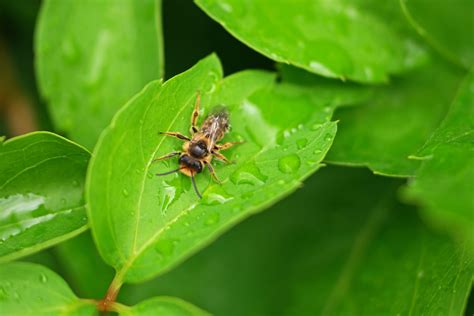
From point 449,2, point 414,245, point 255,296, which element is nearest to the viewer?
point 414,245

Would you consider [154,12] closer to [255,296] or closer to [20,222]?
[20,222]

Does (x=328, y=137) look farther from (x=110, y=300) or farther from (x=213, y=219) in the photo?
(x=110, y=300)

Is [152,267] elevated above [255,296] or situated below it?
above

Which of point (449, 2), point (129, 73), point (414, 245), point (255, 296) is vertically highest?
point (449, 2)

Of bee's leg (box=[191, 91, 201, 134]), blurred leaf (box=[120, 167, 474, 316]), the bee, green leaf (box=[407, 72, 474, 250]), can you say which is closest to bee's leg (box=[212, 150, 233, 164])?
the bee

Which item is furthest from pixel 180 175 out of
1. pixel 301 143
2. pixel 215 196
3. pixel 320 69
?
pixel 320 69

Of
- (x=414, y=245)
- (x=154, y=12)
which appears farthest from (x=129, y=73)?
(x=414, y=245)

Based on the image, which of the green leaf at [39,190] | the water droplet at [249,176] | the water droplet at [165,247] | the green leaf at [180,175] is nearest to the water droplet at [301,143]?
the green leaf at [180,175]
